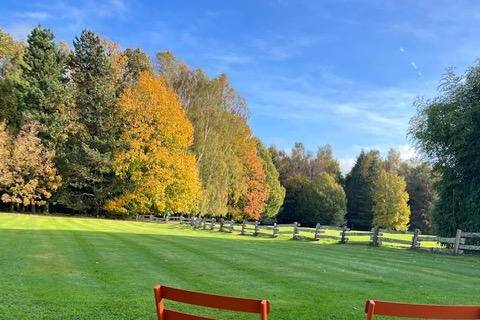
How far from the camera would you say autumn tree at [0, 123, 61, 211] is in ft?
148

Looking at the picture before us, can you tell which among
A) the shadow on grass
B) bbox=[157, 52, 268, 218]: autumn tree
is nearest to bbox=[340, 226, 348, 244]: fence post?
the shadow on grass

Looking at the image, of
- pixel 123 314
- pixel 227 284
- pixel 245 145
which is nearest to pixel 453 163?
pixel 227 284

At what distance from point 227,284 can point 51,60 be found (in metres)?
46.2

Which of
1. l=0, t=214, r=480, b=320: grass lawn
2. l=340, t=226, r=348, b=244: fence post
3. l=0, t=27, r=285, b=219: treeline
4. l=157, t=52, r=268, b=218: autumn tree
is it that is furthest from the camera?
l=157, t=52, r=268, b=218: autumn tree

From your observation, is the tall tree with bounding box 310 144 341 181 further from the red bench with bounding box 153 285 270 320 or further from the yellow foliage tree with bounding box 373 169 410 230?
the red bench with bounding box 153 285 270 320

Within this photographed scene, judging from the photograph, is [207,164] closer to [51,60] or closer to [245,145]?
[245,145]

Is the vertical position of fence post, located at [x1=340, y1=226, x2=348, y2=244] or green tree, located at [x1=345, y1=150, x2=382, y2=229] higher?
green tree, located at [x1=345, y1=150, x2=382, y2=229]

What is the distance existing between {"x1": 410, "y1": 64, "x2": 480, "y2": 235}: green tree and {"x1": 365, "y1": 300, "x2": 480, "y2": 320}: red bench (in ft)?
69.5

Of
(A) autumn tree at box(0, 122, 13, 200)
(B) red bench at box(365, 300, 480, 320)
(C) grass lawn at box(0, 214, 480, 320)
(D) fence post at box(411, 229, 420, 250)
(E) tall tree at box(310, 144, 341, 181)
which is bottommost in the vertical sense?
(C) grass lawn at box(0, 214, 480, 320)

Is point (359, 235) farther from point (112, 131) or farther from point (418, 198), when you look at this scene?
point (418, 198)

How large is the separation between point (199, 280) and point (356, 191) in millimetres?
73487

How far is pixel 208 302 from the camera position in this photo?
423 centimetres

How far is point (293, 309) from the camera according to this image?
7.96 metres

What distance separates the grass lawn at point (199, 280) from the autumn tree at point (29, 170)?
31695 mm
